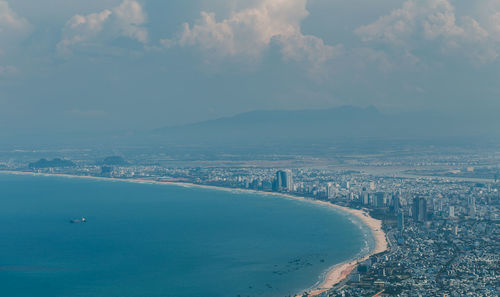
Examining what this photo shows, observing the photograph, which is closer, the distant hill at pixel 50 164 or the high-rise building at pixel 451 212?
the high-rise building at pixel 451 212

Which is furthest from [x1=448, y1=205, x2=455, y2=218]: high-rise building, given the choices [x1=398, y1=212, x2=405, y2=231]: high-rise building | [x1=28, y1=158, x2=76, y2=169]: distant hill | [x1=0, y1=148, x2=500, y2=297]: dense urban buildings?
[x1=28, y1=158, x2=76, y2=169]: distant hill

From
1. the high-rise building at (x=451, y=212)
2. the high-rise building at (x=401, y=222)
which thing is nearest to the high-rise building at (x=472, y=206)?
the high-rise building at (x=451, y=212)

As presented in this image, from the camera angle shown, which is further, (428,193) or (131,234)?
(428,193)

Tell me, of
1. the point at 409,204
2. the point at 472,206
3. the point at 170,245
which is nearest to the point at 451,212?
the point at 472,206

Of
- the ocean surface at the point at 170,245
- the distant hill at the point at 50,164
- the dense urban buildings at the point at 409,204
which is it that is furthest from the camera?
the distant hill at the point at 50,164

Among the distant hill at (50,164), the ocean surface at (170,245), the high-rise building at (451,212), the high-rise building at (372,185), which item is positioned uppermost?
the distant hill at (50,164)

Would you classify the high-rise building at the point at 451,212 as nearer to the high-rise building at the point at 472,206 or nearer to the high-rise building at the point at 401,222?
the high-rise building at the point at 472,206

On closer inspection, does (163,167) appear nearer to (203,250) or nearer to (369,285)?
(203,250)

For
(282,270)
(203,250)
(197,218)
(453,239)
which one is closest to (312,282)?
(282,270)

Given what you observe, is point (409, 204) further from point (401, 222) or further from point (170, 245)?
point (170, 245)
